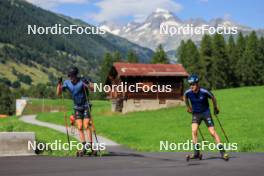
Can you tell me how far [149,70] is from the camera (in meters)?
70.2

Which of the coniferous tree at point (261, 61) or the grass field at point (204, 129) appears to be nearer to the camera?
the grass field at point (204, 129)

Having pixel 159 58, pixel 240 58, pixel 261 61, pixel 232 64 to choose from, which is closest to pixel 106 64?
pixel 159 58

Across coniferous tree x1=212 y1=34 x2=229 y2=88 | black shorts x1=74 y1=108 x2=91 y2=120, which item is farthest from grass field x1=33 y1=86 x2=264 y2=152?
coniferous tree x1=212 y1=34 x2=229 y2=88

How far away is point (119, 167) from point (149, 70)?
59165 millimetres

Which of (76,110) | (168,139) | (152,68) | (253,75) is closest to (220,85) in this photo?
(253,75)

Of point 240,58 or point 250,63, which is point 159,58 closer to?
point 240,58

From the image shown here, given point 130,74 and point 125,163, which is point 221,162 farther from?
point 130,74

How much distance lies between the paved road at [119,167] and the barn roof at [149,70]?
5498 cm

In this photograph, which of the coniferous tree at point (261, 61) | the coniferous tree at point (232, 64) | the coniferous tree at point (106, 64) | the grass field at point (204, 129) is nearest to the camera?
the grass field at point (204, 129)

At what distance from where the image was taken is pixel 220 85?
4446 inches

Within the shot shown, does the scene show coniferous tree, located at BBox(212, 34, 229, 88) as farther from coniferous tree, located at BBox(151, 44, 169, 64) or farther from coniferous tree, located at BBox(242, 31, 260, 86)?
coniferous tree, located at BBox(151, 44, 169, 64)

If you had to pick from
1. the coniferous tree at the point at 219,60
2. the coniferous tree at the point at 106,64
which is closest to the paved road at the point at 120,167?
the coniferous tree at the point at 219,60

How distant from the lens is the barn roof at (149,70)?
224 ft

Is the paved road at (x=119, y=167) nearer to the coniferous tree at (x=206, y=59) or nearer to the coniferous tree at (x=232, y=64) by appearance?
the coniferous tree at (x=206, y=59)
